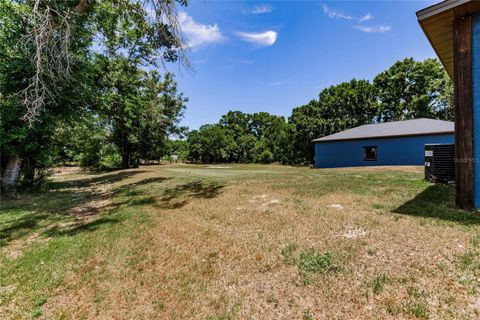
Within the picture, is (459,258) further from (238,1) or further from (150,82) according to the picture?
(150,82)

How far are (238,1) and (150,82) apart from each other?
14.7 metres

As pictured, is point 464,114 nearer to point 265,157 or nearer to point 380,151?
point 380,151

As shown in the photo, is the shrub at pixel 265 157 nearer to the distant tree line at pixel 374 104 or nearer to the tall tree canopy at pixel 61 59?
the distant tree line at pixel 374 104

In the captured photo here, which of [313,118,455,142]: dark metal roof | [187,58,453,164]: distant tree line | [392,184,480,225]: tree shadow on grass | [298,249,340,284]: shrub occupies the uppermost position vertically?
[187,58,453,164]: distant tree line

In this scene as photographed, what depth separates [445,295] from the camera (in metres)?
2.40

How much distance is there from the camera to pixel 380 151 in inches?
731

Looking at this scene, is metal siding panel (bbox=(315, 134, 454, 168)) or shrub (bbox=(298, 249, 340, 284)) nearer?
shrub (bbox=(298, 249, 340, 284))

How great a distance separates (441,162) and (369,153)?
42.6 ft

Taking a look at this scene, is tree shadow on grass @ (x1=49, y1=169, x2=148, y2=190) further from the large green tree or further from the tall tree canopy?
the large green tree

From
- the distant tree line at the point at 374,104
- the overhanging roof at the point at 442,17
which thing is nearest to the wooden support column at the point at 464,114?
the overhanging roof at the point at 442,17

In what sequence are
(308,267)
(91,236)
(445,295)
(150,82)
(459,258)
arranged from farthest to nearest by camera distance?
(150,82)
(91,236)
(308,267)
(459,258)
(445,295)

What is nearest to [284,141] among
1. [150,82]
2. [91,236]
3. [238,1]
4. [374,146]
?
[374,146]

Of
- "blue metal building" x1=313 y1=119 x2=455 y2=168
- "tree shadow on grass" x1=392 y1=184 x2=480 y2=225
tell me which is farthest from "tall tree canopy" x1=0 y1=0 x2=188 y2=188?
"blue metal building" x1=313 y1=119 x2=455 y2=168

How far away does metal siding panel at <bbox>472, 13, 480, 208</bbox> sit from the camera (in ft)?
15.2
